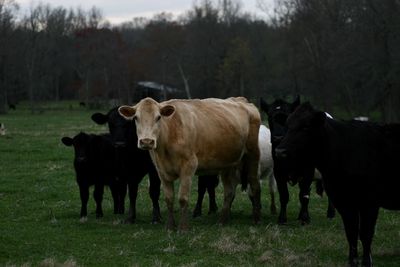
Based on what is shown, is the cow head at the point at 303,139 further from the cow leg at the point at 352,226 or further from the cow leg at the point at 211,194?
the cow leg at the point at 211,194

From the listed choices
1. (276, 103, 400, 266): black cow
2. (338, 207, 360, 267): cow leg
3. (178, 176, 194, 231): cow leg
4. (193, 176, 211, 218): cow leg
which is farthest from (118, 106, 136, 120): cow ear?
(338, 207, 360, 267): cow leg

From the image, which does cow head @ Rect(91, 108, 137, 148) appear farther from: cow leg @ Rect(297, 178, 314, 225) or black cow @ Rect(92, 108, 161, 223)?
cow leg @ Rect(297, 178, 314, 225)

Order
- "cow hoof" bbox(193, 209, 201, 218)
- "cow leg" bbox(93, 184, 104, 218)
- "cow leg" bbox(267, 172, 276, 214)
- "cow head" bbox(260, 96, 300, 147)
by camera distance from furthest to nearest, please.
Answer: "cow leg" bbox(267, 172, 276, 214) → "cow hoof" bbox(193, 209, 201, 218) → "cow leg" bbox(93, 184, 104, 218) → "cow head" bbox(260, 96, 300, 147)

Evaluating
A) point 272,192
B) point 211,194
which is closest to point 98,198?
point 211,194

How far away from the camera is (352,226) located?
8.14 meters

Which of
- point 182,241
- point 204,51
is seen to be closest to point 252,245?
point 182,241

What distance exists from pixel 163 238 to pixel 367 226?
3.30m

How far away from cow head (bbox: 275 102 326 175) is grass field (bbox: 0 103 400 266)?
4.46 ft

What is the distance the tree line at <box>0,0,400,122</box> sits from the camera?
148 ft

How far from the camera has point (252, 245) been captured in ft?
31.2

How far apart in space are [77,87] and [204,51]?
29.9 meters

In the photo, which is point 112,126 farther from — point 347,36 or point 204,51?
point 204,51

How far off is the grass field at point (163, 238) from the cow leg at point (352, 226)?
221 mm

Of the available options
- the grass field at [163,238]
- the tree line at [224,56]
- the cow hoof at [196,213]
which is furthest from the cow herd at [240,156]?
the tree line at [224,56]
